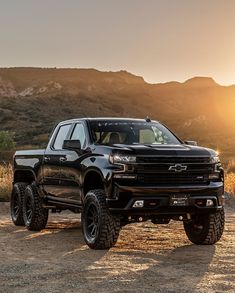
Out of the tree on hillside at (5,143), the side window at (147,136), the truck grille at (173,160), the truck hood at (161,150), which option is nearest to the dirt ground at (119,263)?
the truck grille at (173,160)

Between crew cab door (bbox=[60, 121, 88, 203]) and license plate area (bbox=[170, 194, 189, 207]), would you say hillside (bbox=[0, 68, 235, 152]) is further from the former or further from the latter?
license plate area (bbox=[170, 194, 189, 207])

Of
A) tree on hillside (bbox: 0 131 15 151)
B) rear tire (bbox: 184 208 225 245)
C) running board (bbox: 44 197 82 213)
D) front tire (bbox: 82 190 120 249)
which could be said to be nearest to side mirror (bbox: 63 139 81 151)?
front tire (bbox: 82 190 120 249)

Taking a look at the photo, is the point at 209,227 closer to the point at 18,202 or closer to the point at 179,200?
the point at 179,200

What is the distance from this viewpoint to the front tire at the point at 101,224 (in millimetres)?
9312

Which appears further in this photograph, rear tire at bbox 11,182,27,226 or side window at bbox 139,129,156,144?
rear tire at bbox 11,182,27,226

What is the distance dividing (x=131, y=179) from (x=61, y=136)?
110 inches

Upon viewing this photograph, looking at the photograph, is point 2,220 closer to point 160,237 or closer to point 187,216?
point 160,237

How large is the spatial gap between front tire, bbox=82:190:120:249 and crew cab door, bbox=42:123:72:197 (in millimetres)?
1491

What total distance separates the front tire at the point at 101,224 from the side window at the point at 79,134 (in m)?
1.16

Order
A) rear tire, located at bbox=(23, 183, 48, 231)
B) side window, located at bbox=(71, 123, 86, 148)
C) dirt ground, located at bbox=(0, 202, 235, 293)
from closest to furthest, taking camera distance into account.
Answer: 1. dirt ground, located at bbox=(0, 202, 235, 293)
2. side window, located at bbox=(71, 123, 86, 148)
3. rear tire, located at bbox=(23, 183, 48, 231)

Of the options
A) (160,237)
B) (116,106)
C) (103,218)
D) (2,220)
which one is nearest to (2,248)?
(103,218)

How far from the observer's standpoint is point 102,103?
143750 mm

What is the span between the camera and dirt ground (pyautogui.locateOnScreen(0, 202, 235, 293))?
6.98m

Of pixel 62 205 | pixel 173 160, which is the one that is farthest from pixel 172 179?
pixel 62 205
